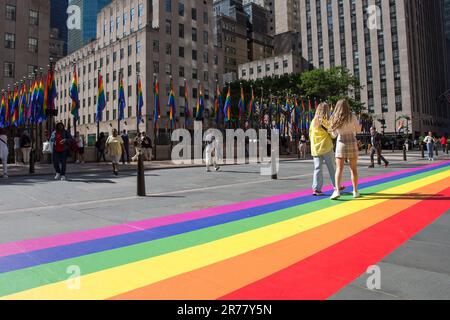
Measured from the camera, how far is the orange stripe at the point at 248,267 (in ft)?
7.97

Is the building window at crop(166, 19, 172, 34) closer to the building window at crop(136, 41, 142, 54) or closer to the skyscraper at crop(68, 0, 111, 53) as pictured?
the building window at crop(136, 41, 142, 54)

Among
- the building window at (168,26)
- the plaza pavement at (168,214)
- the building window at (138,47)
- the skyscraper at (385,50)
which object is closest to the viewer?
the plaza pavement at (168,214)

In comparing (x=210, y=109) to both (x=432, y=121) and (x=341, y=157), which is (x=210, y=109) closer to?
(x=341, y=157)

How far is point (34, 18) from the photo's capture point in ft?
125

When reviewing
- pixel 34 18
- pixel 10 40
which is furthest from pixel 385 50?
pixel 10 40

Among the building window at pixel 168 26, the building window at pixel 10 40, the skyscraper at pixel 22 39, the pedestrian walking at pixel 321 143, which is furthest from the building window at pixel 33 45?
the pedestrian walking at pixel 321 143

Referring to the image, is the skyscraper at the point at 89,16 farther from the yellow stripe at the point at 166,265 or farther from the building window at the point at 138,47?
the yellow stripe at the point at 166,265

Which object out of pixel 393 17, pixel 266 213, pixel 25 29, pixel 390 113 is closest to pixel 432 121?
pixel 390 113

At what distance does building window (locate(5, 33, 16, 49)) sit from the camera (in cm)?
3594

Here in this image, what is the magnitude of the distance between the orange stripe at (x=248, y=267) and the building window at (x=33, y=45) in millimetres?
42735

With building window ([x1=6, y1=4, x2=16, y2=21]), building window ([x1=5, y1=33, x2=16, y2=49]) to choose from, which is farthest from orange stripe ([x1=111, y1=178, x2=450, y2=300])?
building window ([x1=6, y1=4, x2=16, y2=21])

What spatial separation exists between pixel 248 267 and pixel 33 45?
43.6 m
